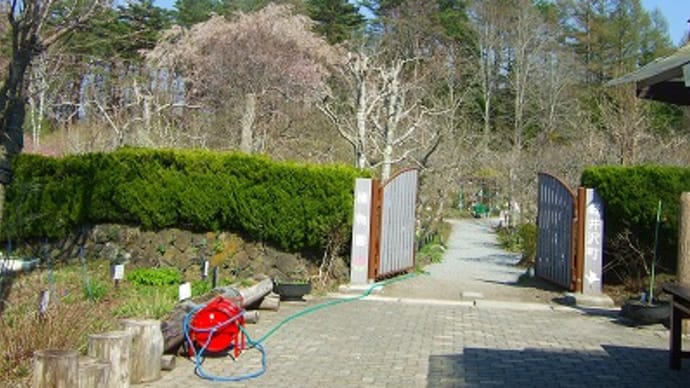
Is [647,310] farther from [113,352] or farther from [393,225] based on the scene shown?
[113,352]

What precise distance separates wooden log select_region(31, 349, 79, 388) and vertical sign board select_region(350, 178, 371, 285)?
749 centimetres

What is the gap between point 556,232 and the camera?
12.4m

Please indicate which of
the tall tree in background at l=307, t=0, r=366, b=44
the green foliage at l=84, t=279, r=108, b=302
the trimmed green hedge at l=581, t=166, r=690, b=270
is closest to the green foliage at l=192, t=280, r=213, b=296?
the green foliage at l=84, t=279, r=108, b=302

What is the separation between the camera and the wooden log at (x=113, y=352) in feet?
18.0

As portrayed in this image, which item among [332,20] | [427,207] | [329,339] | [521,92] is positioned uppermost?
[332,20]

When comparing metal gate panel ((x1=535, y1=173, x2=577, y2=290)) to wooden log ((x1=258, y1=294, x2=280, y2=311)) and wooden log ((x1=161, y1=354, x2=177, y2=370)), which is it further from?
wooden log ((x1=161, y1=354, x2=177, y2=370))

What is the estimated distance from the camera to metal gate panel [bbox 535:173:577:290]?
1179 cm

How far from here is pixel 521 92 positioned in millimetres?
37125

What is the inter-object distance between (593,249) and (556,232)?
100 centimetres

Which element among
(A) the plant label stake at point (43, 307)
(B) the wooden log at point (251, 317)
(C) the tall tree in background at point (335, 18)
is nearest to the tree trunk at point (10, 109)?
(A) the plant label stake at point (43, 307)

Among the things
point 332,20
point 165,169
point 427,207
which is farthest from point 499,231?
point 165,169

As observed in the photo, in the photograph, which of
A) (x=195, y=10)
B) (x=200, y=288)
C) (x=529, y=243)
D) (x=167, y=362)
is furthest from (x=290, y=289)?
(x=195, y=10)

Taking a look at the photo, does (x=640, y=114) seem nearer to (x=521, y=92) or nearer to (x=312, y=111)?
(x=312, y=111)

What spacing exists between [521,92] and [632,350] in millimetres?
30619
